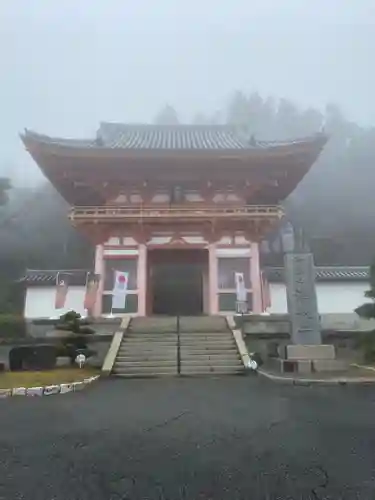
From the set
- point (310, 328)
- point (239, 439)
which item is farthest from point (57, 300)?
point (239, 439)

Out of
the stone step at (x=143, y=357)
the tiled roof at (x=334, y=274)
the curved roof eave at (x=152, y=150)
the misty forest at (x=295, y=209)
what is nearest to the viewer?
the stone step at (x=143, y=357)

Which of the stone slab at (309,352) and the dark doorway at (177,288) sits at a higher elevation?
the dark doorway at (177,288)

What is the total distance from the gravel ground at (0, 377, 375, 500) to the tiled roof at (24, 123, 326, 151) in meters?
15.5

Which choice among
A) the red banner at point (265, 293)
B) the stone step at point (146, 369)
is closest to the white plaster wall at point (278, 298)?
the red banner at point (265, 293)

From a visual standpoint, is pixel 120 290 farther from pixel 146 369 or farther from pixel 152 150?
pixel 146 369

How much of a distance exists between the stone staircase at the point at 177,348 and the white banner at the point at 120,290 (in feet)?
6.15

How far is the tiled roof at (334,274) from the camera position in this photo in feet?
76.4

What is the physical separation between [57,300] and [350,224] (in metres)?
38.8

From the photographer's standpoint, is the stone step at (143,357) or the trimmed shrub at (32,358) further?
the stone step at (143,357)

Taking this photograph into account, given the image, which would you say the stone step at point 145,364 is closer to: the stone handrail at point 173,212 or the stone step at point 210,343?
the stone step at point 210,343

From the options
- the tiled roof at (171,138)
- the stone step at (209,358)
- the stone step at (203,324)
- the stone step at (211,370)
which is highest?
the tiled roof at (171,138)

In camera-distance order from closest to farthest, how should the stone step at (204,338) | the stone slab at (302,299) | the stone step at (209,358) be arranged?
the stone step at (209,358)
the stone slab at (302,299)
the stone step at (204,338)

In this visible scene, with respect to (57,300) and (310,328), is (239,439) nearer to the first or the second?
(310,328)

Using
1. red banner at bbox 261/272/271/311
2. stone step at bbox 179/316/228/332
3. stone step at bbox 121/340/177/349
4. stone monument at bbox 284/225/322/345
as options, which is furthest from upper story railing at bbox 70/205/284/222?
stone step at bbox 121/340/177/349
